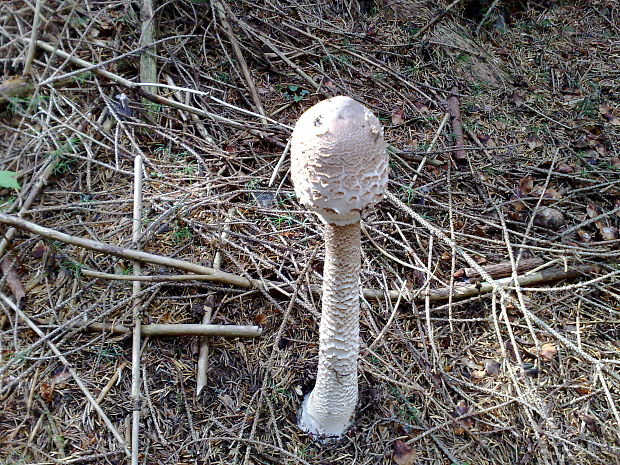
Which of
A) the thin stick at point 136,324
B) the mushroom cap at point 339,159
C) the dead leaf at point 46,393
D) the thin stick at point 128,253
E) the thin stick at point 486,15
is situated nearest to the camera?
the mushroom cap at point 339,159

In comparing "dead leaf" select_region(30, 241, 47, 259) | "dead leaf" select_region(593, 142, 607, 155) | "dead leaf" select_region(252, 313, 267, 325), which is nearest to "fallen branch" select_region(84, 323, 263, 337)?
"dead leaf" select_region(252, 313, 267, 325)

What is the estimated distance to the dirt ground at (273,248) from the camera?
2477mm

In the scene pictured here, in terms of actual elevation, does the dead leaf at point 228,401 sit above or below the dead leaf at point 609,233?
below

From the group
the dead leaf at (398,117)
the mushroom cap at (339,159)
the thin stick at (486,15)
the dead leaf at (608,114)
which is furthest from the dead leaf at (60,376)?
the thin stick at (486,15)

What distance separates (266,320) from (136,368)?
80 centimetres

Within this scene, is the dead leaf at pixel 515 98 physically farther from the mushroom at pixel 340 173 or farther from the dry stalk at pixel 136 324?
the dry stalk at pixel 136 324

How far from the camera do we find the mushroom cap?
1598 millimetres

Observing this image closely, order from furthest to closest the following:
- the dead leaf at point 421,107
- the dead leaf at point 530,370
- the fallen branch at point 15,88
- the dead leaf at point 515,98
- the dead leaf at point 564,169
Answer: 1. the dead leaf at point 515,98
2. the dead leaf at point 421,107
3. the dead leaf at point 564,169
4. the fallen branch at point 15,88
5. the dead leaf at point 530,370

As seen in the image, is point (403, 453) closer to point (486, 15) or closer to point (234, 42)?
point (234, 42)

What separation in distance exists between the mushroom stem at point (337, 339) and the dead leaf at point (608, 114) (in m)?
3.91

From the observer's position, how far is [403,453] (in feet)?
8.04

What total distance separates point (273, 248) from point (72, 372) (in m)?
1.38

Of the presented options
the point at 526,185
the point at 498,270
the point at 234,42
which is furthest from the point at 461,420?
the point at 234,42

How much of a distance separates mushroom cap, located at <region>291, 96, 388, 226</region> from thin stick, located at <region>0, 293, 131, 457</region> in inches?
62.3
